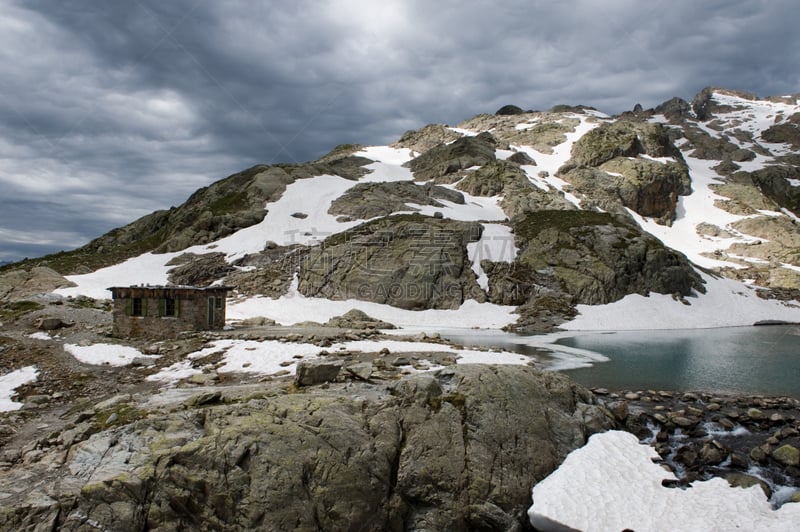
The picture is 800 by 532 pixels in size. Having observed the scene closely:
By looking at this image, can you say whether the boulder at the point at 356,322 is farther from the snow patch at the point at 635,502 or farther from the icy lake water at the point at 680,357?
the snow patch at the point at 635,502

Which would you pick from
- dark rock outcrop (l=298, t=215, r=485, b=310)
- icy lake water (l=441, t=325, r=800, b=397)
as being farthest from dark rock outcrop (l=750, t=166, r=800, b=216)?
dark rock outcrop (l=298, t=215, r=485, b=310)

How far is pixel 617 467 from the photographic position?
12.7 metres

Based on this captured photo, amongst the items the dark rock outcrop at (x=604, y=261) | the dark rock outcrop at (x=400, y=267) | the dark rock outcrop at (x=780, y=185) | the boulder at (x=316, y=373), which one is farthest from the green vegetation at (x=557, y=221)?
the dark rock outcrop at (x=780, y=185)

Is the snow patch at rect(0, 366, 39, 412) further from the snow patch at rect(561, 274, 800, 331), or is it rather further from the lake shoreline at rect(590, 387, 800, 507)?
the snow patch at rect(561, 274, 800, 331)

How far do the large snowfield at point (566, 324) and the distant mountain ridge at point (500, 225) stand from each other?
933mm

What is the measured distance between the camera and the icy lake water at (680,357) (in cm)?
2319

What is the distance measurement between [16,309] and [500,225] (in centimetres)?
6250

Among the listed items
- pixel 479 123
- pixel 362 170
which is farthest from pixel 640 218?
pixel 479 123

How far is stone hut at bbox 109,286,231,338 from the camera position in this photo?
102 ft

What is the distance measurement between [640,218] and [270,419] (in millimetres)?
116840

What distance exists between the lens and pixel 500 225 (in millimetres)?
72438

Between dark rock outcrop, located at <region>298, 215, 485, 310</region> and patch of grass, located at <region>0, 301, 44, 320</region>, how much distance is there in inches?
1104

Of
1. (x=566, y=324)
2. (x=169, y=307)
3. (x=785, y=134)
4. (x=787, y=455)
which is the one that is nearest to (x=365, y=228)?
(x=566, y=324)

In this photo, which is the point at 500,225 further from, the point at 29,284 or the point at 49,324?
the point at 29,284
